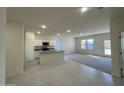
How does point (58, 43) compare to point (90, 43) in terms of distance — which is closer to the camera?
point (90, 43)

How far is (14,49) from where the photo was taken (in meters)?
4.61

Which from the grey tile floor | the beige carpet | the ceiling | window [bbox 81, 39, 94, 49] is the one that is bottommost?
the grey tile floor

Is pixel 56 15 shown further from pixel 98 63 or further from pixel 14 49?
pixel 98 63

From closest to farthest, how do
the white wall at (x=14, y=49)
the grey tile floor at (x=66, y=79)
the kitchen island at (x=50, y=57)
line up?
the grey tile floor at (x=66, y=79) < the white wall at (x=14, y=49) < the kitchen island at (x=50, y=57)

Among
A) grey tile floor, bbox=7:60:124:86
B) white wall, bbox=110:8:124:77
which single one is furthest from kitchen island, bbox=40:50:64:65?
white wall, bbox=110:8:124:77

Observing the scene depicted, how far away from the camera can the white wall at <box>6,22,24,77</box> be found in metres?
4.46

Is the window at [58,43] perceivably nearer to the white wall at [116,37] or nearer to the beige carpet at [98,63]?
the beige carpet at [98,63]

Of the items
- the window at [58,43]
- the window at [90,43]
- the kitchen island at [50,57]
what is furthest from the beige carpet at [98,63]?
the window at [58,43]

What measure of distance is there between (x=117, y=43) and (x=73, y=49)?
443 inches

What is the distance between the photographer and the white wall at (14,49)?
14.6 ft

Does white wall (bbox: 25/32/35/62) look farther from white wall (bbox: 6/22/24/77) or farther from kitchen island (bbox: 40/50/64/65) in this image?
white wall (bbox: 6/22/24/77)

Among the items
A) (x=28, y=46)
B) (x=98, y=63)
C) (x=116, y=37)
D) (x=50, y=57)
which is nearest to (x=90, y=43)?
(x=98, y=63)
